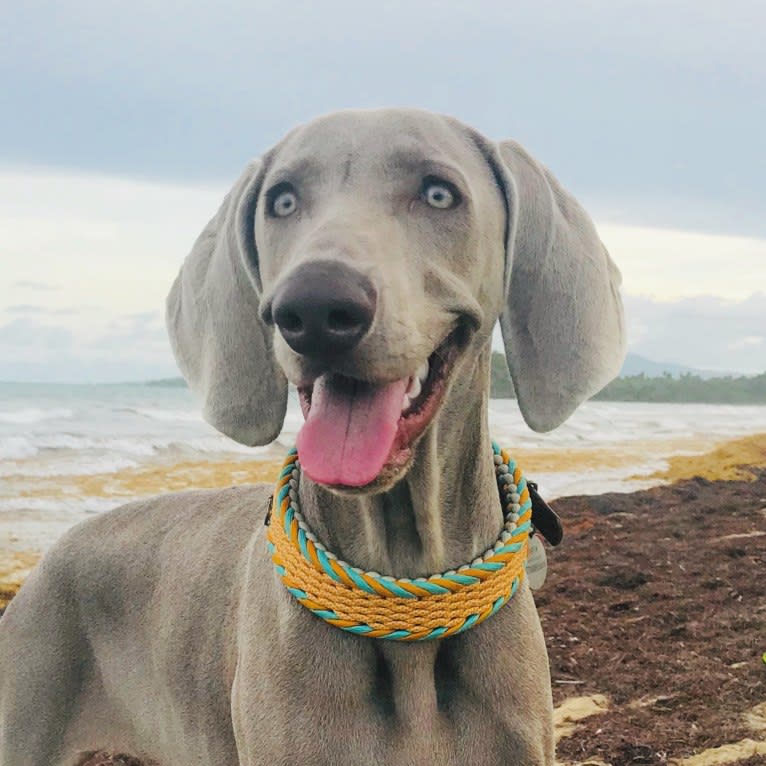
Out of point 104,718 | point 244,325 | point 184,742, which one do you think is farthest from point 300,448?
point 104,718

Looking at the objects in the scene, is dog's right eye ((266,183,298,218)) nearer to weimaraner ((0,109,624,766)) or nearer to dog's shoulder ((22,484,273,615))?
weimaraner ((0,109,624,766))

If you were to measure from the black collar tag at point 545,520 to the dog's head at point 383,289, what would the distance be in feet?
1.37

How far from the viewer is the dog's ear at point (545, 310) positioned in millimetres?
2369

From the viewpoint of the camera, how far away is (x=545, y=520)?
2.74 metres

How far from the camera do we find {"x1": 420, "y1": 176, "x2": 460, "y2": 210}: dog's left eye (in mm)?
2123

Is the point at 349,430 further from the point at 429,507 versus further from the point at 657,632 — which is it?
the point at 657,632

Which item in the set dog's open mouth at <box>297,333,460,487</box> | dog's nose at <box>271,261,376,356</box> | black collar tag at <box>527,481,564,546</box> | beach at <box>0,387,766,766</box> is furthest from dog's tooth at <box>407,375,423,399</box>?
beach at <box>0,387,766,766</box>

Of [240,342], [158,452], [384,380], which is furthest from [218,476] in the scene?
[384,380]

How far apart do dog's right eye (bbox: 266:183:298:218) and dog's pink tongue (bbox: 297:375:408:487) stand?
1.40 feet

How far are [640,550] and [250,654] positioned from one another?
4974mm

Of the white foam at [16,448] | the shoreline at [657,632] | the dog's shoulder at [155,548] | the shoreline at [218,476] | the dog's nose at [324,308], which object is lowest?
the white foam at [16,448]

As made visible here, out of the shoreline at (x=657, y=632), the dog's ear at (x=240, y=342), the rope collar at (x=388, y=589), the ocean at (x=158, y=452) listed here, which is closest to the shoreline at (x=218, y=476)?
the ocean at (x=158, y=452)

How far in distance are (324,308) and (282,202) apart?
0.56m

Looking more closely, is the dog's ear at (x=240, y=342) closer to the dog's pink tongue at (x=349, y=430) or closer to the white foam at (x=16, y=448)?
the dog's pink tongue at (x=349, y=430)
